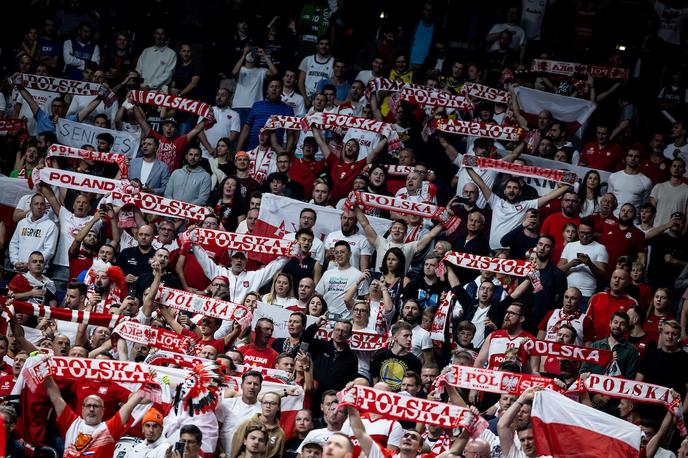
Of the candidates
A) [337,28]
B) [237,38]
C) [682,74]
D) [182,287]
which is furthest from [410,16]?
[182,287]

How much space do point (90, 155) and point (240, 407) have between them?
5705mm

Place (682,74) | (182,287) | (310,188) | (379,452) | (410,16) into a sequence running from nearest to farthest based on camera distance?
(379,452)
(182,287)
(310,188)
(682,74)
(410,16)

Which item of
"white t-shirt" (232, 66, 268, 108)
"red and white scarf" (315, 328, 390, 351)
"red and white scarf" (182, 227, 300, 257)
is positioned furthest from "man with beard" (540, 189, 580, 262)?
"white t-shirt" (232, 66, 268, 108)

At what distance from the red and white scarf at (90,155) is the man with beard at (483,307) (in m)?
4.61

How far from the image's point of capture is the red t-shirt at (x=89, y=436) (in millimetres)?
12047

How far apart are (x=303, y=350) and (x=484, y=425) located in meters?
2.61

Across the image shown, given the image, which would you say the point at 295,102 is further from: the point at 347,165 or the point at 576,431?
the point at 576,431

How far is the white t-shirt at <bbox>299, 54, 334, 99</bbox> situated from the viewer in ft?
64.5

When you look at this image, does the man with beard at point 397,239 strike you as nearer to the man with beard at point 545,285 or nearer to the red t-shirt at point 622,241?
the man with beard at point 545,285

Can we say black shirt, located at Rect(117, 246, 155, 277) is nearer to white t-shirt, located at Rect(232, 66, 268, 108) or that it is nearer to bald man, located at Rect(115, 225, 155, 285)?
bald man, located at Rect(115, 225, 155, 285)

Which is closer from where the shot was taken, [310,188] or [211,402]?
[211,402]

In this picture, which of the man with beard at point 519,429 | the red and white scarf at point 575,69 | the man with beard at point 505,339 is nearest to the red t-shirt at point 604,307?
the man with beard at point 505,339

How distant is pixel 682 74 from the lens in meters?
19.9

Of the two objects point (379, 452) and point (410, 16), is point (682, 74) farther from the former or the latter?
point (379, 452)
